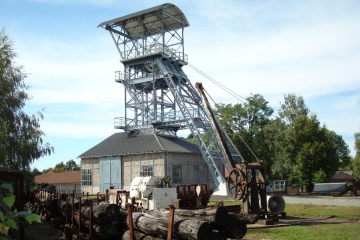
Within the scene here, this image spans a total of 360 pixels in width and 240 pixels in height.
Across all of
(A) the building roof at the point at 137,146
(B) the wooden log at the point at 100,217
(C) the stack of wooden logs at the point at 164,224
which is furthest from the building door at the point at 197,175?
(B) the wooden log at the point at 100,217

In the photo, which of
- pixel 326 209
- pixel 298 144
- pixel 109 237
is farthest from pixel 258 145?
pixel 109 237

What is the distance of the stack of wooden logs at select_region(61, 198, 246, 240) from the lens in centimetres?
889

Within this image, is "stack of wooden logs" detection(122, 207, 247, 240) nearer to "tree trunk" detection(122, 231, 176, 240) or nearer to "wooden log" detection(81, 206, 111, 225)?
"tree trunk" detection(122, 231, 176, 240)

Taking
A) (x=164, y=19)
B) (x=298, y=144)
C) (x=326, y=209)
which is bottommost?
(x=326, y=209)

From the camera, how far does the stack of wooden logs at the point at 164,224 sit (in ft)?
29.2

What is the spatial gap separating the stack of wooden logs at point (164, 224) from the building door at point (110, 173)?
2414cm

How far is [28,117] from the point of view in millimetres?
22375

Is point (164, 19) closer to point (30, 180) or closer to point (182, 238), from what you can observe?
point (30, 180)

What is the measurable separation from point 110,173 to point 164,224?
28.9m

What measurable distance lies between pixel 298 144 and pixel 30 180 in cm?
2560

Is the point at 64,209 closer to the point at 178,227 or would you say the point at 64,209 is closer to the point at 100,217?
the point at 100,217

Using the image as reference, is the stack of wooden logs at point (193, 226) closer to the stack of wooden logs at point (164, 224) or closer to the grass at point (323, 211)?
the stack of wooden logs at point (164, 224)

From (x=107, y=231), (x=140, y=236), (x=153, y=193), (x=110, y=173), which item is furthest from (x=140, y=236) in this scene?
(x=110, y=173)

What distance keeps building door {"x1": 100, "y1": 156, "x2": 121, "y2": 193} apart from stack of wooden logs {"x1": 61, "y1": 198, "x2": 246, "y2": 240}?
24.1m
